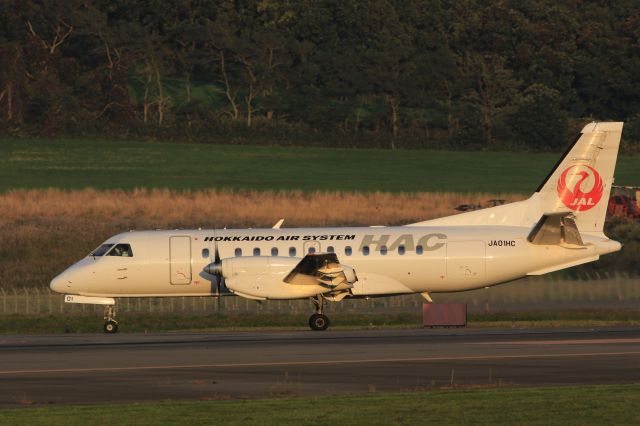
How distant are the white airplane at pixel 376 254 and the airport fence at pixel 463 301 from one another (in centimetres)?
363

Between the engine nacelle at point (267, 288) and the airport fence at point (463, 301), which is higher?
the engine nacelle at point (267, 288)

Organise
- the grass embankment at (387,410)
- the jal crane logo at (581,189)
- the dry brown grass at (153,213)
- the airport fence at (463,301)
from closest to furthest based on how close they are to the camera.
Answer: the grass embankment at (387,410), the jal crane logo at (581,189), the airport fence at (463,301), the dry brown grass at (153,213)

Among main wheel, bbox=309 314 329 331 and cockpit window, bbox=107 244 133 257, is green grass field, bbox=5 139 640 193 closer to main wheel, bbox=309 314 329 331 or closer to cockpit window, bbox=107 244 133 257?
cockpit window, bbox=107 244 133 257

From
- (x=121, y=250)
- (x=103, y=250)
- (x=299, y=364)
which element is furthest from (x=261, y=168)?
(x=299, y=364)

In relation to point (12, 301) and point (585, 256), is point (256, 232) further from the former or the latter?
point (12, 301)

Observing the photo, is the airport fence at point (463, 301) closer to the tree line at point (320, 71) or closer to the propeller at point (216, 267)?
the propeller at point (216, 267)

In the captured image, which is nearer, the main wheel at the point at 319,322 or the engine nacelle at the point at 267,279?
the engine nacelle at the point at 267,279

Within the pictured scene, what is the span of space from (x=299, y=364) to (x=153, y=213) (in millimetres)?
40830

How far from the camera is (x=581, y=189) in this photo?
35625mm

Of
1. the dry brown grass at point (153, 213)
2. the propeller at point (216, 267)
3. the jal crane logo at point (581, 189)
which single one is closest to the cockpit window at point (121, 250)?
Result: the propeller at point (216, 267)

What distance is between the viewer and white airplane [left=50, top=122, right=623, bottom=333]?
3406cm

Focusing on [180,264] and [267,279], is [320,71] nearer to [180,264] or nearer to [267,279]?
[180,264]

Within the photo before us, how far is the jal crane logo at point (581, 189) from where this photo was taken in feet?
116

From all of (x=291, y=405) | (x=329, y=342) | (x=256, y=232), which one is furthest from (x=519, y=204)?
(x=291, y=405)
